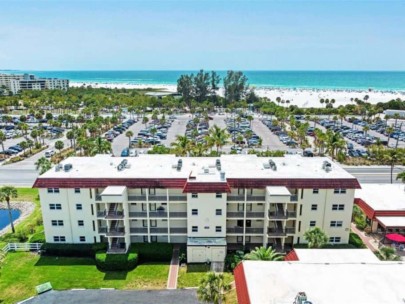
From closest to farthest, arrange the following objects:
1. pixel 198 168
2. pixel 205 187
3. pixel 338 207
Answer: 1. pixel 205 187
2. pixel 338 207
3. pixel 198 168

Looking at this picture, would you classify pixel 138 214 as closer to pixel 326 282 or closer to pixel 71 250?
pixel 71 250

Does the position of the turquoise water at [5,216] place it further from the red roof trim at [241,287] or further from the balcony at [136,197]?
the red roof trim at [241,287]

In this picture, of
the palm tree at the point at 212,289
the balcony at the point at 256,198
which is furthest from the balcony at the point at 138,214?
the palm tree at the point at 212,289

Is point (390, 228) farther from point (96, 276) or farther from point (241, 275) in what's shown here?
point (96, 276)

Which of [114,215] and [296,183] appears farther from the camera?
[296,183]

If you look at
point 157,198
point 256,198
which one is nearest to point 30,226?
point 157,198

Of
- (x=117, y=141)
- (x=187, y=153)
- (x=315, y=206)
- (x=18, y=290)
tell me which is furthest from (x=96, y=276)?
(x=117, y=141)
